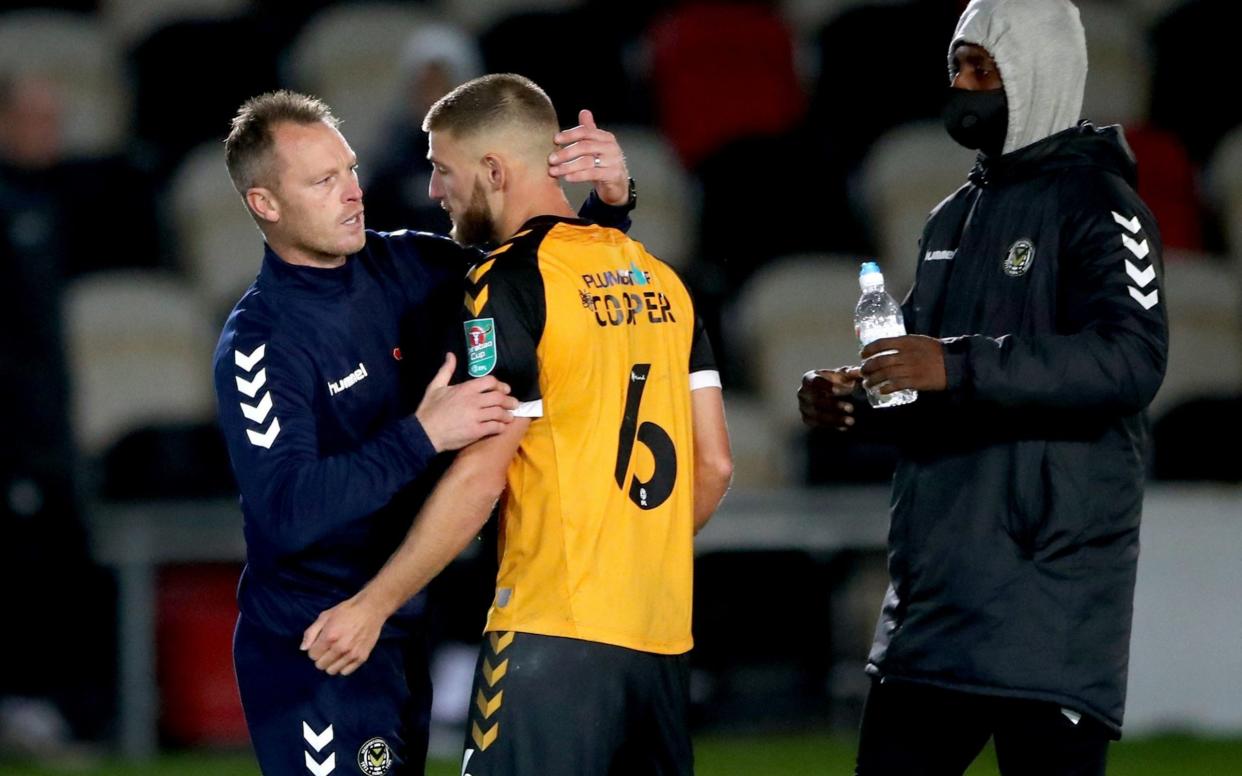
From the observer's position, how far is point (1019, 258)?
3.69 metres

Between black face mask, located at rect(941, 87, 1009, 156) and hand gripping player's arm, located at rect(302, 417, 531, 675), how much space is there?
3.59ft

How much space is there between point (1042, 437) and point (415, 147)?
4242mm

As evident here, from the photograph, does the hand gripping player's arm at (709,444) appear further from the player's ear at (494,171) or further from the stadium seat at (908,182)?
the stadium seat at (908,182)

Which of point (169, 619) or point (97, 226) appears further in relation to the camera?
point (97, 226)

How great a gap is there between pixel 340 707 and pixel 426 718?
0.80 feet

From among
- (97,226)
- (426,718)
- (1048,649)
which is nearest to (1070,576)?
(1048,649)

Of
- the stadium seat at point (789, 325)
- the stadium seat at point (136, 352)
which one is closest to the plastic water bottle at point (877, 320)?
the stadium seat at point (789, 325)

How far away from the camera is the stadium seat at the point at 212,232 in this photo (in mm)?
8906

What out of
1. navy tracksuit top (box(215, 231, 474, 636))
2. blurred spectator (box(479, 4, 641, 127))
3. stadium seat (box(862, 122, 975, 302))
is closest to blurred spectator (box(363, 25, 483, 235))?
blurred spectator (box(479, 4, 641, 127))

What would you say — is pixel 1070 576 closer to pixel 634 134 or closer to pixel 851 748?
pixel 851 748

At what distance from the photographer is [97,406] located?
27.3 feet

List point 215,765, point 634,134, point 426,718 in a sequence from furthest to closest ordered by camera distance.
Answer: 1. point 634,134
2. point 215,765
3. point 426,718

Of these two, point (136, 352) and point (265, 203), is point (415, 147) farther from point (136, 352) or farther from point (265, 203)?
point (265, 203)

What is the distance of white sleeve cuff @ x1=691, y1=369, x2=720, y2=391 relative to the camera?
12.7 ft
